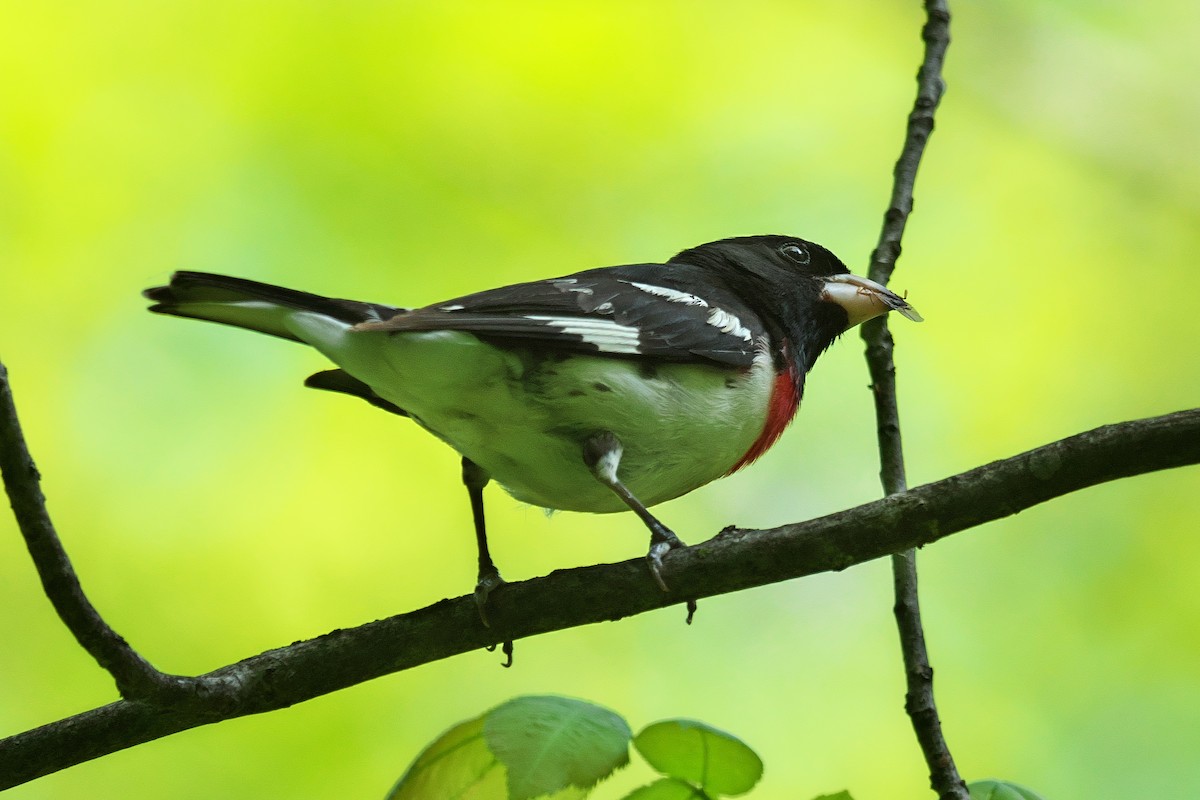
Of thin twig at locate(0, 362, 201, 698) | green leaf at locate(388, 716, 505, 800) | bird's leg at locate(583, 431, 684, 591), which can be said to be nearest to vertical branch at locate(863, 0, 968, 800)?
bird's leg at locate(583, 431, 684, 591)

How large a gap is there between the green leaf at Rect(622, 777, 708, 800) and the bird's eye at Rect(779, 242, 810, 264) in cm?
306

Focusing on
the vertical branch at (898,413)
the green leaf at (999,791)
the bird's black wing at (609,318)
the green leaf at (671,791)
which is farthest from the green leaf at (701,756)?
the bird's black wing at (609,318)

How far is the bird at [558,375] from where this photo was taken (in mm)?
3670

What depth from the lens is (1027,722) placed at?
6195 mm

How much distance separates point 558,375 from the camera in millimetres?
3727

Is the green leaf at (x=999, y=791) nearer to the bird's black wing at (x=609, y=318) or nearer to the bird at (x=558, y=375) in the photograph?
the bird at (x=558, y=375)

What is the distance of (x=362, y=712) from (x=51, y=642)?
1.83 metres

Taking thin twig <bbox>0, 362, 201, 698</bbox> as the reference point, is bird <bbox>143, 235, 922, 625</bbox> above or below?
above

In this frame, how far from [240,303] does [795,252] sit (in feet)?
7.97

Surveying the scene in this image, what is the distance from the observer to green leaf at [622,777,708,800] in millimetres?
2246

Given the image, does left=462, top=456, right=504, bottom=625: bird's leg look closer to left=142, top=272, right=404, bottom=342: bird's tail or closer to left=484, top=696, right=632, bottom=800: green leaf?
left=142, top=272, right=404, bottom=342: bird's tail

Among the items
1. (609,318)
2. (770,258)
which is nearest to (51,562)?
(609,318)

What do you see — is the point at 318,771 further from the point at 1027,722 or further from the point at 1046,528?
the point at 1046,528

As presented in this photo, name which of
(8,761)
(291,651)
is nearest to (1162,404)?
(291,651)
